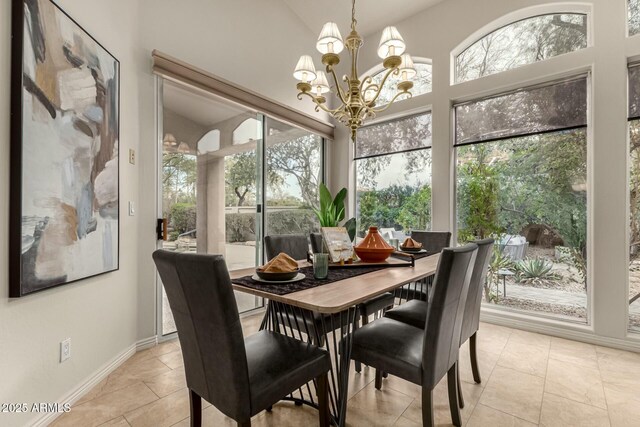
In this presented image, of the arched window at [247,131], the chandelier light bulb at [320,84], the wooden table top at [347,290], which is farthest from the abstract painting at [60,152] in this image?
the chandelier light bulb at [320,84]

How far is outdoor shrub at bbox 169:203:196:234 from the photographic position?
2.70 metres

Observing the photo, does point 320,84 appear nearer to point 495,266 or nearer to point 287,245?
point 287,245

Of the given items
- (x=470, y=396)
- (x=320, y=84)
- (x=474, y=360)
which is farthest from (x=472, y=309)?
(x=320, y=84)

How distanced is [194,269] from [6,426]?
4.42 ft

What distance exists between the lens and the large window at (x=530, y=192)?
2.82 metres

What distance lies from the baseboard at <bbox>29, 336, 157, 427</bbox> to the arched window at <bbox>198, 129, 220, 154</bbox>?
5.72 ft

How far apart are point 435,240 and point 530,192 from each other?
1.18 m

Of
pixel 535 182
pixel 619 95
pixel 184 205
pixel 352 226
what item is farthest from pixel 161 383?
pixel 619 95

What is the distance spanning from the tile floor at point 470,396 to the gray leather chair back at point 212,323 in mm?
694

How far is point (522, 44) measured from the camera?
10.2 ft

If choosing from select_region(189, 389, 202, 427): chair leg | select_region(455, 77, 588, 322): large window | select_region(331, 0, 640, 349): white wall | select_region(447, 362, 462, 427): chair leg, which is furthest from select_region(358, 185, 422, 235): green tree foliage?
select_region(189, 389, 202, 427): chair leg

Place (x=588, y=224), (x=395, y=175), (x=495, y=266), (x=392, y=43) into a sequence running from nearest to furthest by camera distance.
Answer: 1. (x=392, y=43)
2. (x=588, y=224)
3. (x=495, y=266)
4. (x=395, y=175)

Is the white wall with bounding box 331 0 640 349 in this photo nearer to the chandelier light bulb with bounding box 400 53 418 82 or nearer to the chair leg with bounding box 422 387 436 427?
the chandelier light bulb with bounding box 400 53 418 82

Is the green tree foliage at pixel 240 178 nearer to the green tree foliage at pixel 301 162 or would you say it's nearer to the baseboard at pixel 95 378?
the green tree foliage at pixel 301 162
